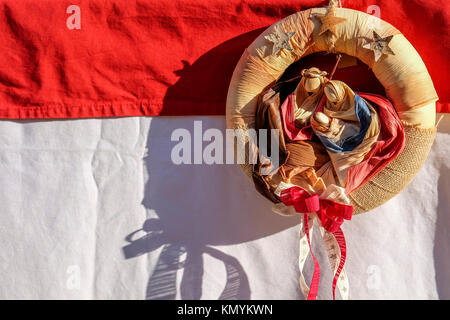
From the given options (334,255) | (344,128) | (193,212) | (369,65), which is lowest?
(334,255)

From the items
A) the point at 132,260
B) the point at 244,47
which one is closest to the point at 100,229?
the point at 132,260

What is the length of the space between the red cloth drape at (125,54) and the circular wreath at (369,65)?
0.36ft

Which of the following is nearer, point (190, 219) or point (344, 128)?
point (344, 128)

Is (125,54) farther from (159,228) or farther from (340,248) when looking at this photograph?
(340,248)

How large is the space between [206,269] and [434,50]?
0.74m

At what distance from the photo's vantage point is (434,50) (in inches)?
45.1

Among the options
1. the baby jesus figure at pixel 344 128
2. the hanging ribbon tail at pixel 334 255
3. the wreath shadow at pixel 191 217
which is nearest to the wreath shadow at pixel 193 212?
the wreath shadow at pixel 191 217

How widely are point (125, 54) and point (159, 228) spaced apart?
1.43 ft

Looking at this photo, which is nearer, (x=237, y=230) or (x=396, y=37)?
(x=396, y=37)

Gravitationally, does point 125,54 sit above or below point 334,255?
above

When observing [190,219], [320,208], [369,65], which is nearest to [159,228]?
[190,219]

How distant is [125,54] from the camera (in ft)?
4.02

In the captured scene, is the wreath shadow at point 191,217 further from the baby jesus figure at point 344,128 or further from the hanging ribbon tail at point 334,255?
the baby jesus figure at point 344,128
